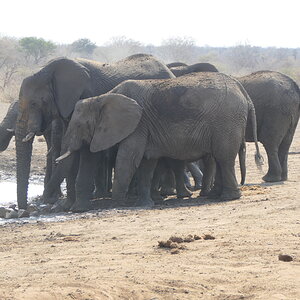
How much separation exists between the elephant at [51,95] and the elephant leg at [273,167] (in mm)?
2735

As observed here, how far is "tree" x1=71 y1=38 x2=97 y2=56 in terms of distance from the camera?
218ft

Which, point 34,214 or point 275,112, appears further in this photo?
point 275,112

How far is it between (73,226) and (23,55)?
4195 centimetres

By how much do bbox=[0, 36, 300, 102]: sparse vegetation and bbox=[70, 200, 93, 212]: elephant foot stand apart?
16.1 metres

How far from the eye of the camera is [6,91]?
29719mm

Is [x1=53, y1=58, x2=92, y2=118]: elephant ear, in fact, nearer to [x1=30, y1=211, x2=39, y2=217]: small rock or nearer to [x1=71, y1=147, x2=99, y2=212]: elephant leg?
[x1=71, y1=147, x2=99, y2=212]: elephant leg


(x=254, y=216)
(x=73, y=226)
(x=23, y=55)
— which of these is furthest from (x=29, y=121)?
(x=23, y=55)

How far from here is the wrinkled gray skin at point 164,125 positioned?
11.0 meters

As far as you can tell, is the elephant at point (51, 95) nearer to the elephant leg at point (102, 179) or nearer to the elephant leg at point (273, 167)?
the elephant leg at point (102, 179)

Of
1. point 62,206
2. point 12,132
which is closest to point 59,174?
point 62,206

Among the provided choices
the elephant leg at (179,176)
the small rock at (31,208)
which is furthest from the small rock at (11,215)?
the elephant leg at (179,176)

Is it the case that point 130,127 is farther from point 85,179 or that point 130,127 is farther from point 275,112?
point 275,112

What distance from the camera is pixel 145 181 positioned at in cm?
1126

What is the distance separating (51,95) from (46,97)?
99 mm
